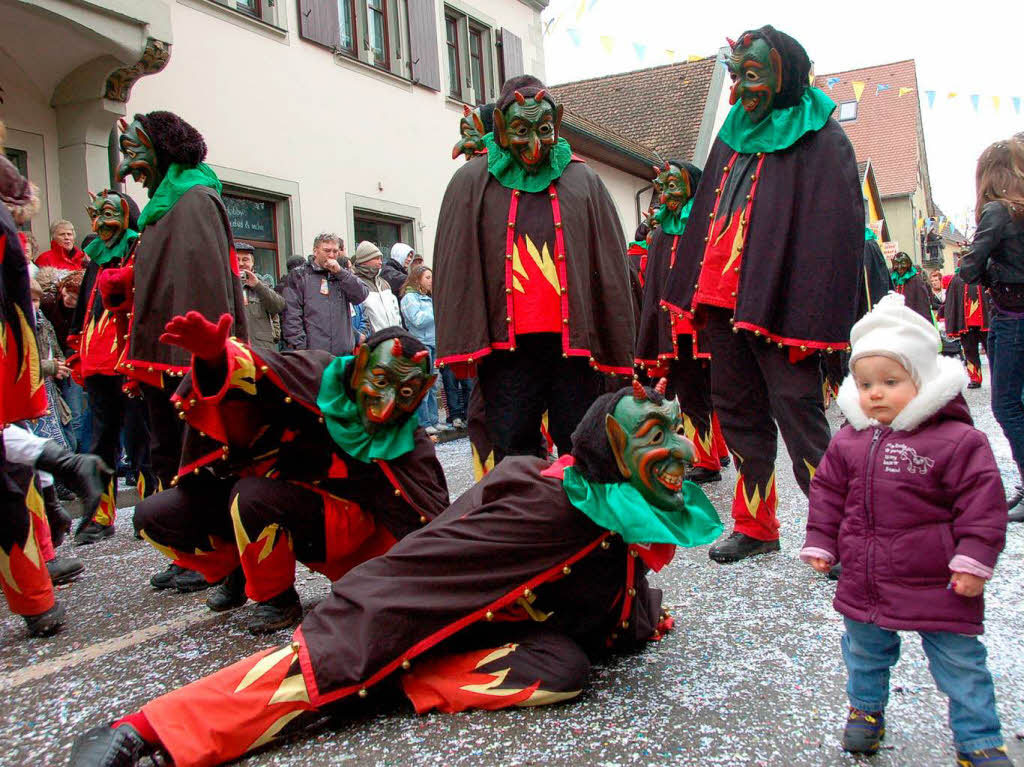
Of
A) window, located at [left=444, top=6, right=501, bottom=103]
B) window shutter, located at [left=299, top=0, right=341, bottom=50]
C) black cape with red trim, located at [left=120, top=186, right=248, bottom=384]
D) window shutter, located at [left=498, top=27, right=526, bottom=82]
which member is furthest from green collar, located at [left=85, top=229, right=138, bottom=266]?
window shutter, located at [left=498, top=27, right=526, bottom=82]

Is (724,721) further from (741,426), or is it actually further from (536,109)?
(536,109)

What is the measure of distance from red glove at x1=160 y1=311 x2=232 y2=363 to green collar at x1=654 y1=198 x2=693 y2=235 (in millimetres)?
3901

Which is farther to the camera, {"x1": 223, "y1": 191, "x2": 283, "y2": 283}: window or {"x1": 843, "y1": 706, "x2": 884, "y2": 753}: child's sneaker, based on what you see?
{"x1": 223, "y1": 191, "x2": 283, "y2": 283}: window

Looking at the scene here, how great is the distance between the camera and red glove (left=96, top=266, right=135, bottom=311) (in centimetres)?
455

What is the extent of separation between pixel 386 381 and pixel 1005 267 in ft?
10.5

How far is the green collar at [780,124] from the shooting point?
147 inches

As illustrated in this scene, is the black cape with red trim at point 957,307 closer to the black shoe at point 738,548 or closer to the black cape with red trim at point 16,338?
the black shoe at point 738,548

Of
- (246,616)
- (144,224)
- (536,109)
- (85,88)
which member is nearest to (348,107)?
(85,88)

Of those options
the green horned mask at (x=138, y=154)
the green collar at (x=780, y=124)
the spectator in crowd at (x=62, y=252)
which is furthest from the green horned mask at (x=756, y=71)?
the spectator in crowd at (x=62, y=252)

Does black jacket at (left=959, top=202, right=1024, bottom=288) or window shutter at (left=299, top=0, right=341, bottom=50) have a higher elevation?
window shutter at (left=299, top=0, right=341, bottom=50)

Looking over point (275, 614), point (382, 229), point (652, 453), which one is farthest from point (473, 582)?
point (382, 229)

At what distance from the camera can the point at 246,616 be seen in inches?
139

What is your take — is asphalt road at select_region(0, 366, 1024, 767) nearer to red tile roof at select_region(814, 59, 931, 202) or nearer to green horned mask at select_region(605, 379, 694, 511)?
green horned mask at select_region(605, 379, 694, 511)

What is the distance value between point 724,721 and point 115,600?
9.03 feet
